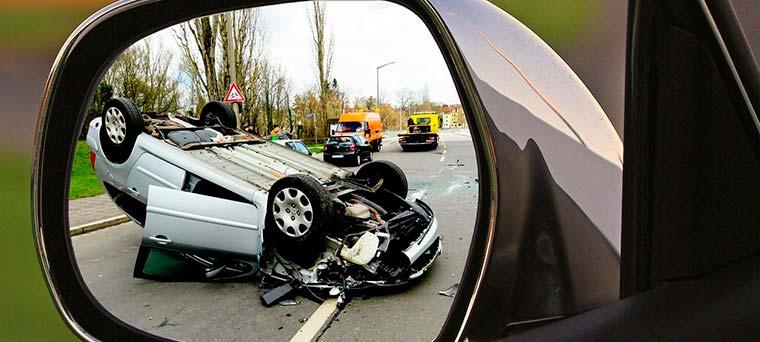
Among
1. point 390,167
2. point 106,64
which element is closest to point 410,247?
point 390,167

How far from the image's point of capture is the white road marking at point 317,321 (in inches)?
36.5

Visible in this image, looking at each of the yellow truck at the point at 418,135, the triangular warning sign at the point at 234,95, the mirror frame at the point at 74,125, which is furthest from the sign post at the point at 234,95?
the yellow truck at the point at 418,135

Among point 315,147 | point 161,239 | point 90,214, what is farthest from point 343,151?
point 90,214

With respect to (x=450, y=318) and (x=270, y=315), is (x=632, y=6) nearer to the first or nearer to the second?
(x=450, y=318)

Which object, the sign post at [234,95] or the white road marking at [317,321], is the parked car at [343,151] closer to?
the sign post at [234,95]

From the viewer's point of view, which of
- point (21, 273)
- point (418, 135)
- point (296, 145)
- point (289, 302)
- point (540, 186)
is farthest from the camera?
point (296, 145)

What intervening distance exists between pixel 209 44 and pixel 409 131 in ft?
1.88

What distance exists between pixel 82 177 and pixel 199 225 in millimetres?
341

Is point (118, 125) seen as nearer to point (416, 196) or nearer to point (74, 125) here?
point (74, 125)

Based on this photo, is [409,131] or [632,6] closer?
[632,6]

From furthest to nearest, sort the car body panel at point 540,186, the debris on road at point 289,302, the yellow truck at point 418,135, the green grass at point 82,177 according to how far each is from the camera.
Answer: the green grass at point 82,177 → the debris on road at point 289,302 → the yellow truck at point 418,135 → the car body panel at point 540,186

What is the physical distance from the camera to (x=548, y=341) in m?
0.76

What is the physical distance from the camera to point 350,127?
1.03 m

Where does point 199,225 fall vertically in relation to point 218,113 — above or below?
below
